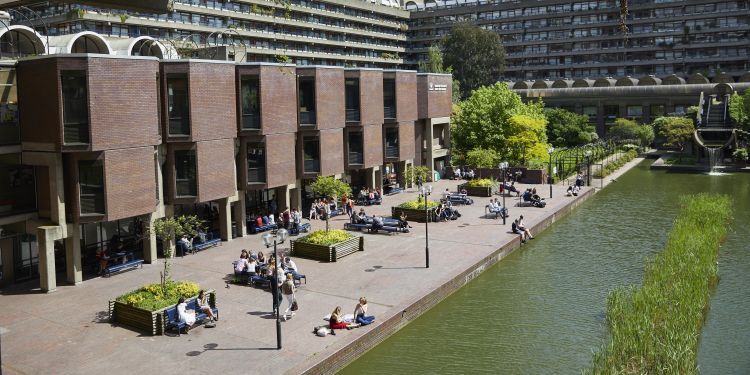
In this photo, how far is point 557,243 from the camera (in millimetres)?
34938

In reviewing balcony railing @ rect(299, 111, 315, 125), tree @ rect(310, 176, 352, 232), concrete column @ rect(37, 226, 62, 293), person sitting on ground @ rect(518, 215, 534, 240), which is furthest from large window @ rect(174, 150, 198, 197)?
person sitting on ground @ rect(518, 215, 534, 240)

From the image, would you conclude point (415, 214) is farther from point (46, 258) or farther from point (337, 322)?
point (46, 258)

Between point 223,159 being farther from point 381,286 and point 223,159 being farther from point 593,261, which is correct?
point 593,261

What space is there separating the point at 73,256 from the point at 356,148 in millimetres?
21836

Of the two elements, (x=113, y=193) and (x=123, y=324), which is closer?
(x=123, y=324)

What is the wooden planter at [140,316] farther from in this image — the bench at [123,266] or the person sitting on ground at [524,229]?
the person sitting on ground at [524,229]

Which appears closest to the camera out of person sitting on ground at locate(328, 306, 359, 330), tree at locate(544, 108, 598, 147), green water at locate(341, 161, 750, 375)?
green water at locate(341, 161, 750, 375)

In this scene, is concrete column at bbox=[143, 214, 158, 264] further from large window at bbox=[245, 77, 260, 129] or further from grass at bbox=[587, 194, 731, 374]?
grass at bbox=[587, 194, 731, 374]

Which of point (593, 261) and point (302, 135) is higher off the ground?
point (302, 135)

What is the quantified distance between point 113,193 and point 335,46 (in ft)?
312

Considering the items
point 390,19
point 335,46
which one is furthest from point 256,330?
point 390,19

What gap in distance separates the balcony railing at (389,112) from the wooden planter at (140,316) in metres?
28.4

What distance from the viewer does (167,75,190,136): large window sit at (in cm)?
3138

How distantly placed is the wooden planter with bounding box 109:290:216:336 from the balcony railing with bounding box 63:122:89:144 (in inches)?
298
